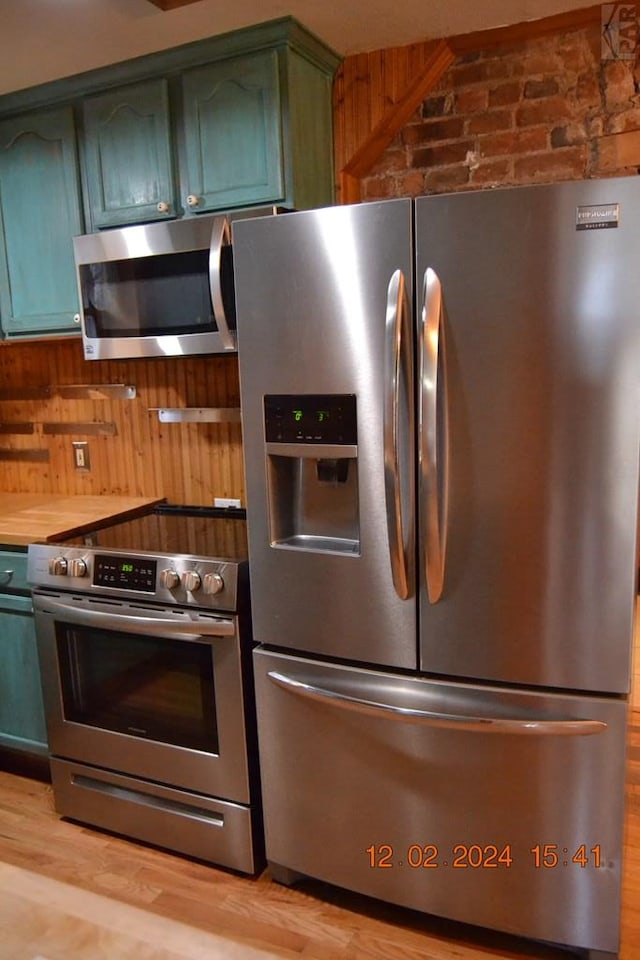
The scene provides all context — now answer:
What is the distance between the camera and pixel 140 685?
2.07 metres

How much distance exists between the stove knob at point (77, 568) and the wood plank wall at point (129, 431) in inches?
26.8

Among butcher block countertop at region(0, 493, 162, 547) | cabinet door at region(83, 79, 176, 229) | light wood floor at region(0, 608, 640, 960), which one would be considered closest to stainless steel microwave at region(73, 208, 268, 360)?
cabinet door at region(83, 79, 176, 229)

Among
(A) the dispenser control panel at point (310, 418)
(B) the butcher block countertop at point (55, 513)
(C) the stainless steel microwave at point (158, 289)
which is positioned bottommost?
(B) the butcher block countertop at point (55, 513)

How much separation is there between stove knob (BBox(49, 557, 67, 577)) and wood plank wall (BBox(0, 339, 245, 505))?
686mm

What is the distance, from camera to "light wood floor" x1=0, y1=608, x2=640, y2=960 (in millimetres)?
1718

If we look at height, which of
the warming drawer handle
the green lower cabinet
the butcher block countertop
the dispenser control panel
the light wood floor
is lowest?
the light wood floor

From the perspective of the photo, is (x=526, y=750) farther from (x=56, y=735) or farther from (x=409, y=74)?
(x=409, y=74)

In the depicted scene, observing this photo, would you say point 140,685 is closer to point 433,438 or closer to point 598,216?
point 433,438

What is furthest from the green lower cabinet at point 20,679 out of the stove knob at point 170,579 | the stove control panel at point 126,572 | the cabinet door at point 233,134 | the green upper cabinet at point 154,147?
the cabinet door at point 233,134

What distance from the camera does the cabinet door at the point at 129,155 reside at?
2.18m

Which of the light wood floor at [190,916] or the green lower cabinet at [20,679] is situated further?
the green lower cabinet at [20,679]

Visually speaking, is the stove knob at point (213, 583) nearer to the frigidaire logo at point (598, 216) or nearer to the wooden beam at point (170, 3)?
the frigidaire logo at point (598, 216)

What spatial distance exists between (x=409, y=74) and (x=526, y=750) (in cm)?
197

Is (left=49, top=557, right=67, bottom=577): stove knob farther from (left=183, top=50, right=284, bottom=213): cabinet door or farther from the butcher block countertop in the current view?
(left=183, top=50, right=284, bottom=213): cabinet door
